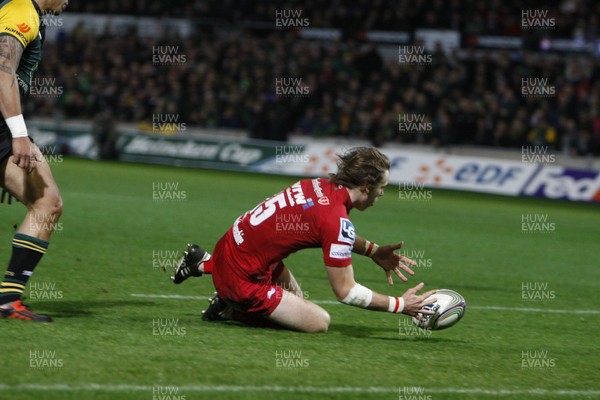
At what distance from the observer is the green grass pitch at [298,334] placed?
561 centimetres

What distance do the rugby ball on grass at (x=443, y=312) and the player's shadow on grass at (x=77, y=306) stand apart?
92.4 inches

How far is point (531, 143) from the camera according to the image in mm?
26672

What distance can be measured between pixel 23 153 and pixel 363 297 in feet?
8.20

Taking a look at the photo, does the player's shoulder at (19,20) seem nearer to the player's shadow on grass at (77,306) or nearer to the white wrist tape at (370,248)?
the player's shadow on grass at (77,306)

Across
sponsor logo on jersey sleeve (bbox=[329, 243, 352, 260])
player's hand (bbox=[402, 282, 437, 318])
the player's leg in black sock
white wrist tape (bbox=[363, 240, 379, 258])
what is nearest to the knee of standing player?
the player's leg in black sock

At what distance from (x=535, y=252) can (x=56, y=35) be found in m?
28.0

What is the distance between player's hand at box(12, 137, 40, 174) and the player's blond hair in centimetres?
215

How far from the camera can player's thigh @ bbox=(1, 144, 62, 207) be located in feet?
22.6

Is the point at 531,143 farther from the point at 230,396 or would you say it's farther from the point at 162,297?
the point at 230,396

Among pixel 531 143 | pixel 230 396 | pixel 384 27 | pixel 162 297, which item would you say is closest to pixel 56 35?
pixel 384 27

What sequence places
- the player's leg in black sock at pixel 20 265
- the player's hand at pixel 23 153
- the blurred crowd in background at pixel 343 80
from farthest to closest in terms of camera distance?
the blurred crowd in background at pixel 343 80 < the player's leg in black sock at pixel 20 265 < the player's hand at pixel 23 153

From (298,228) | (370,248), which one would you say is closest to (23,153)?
(298,228)

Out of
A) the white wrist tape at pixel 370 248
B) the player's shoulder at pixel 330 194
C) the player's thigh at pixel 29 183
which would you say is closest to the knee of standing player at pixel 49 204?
the player's thigh at pixel 29 183

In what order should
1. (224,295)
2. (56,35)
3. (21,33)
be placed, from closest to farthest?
(21,33), (224,295), (56,35)
